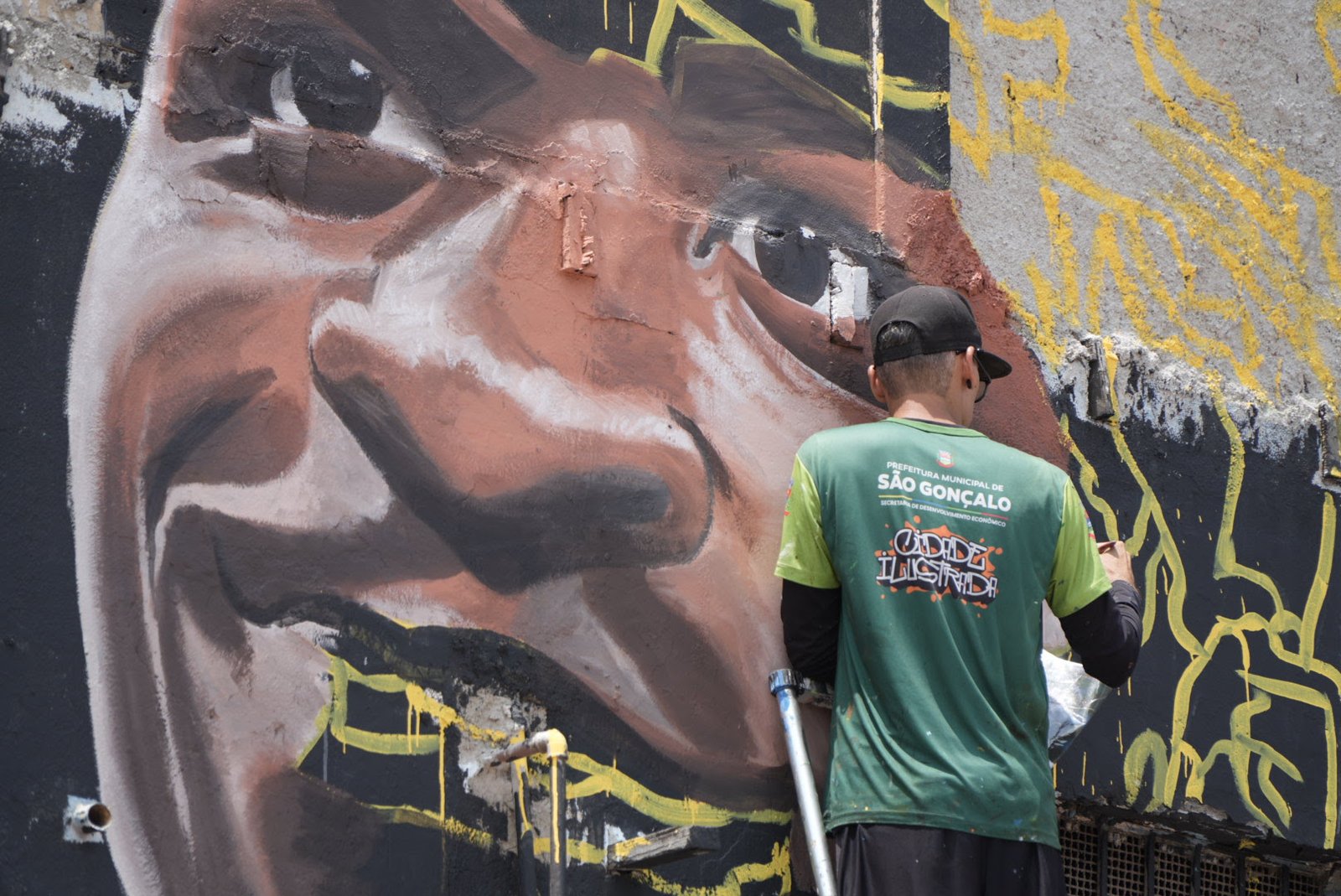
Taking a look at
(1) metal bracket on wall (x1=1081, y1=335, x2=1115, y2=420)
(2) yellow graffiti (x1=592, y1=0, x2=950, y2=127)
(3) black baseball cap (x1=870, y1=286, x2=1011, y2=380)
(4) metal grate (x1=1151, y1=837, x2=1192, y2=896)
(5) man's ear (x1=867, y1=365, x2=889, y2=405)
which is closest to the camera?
(3) black baseball cap (x1=870, y1=286, x2=1011, y2=380)

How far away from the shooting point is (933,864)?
3.60 meters

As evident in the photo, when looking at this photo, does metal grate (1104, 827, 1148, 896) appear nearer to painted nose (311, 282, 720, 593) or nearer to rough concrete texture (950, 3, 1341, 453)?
rough concrete texture (950, 3, 1341, 453)

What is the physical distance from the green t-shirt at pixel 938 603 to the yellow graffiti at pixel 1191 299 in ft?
2.78

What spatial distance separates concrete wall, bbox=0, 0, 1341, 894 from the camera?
3.38 m

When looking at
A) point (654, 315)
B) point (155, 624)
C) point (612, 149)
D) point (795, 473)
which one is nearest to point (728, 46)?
point (612, 149)

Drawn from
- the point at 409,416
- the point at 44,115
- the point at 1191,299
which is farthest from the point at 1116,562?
the point at 44,115

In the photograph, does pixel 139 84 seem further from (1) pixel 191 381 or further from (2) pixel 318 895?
(2) pixel 318 895

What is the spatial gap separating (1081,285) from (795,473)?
1390mm

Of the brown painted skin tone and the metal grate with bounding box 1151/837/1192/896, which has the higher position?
the brown painted skin tone

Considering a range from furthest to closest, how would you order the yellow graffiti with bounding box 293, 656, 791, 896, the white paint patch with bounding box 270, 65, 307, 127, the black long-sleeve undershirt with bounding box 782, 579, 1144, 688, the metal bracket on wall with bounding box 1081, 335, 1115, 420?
1. the metal bracket on wall with bounding box 1081, 335, 1115, 420
2. the black long-sleeve undershirt with bounding box 782, 579, 1144, 688
3. the white paint patch with bounding box 270, 65, 307, 127
4. the yellow graffiti with bounding box 293, 656, 791, 896

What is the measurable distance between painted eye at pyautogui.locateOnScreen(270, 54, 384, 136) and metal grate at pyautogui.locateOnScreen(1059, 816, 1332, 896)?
101 inches

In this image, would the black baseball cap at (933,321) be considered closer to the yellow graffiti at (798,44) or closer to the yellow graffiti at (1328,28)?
the yellow graffiti at (798,44)

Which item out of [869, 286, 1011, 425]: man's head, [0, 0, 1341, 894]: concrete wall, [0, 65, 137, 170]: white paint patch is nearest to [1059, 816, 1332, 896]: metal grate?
[0, 0, 1341, 894]: concrete wall

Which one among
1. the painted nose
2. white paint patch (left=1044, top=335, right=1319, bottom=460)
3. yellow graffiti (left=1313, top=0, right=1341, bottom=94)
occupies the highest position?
yellow graffiti (left=1313, top=0, right=1341, bottom=94)
